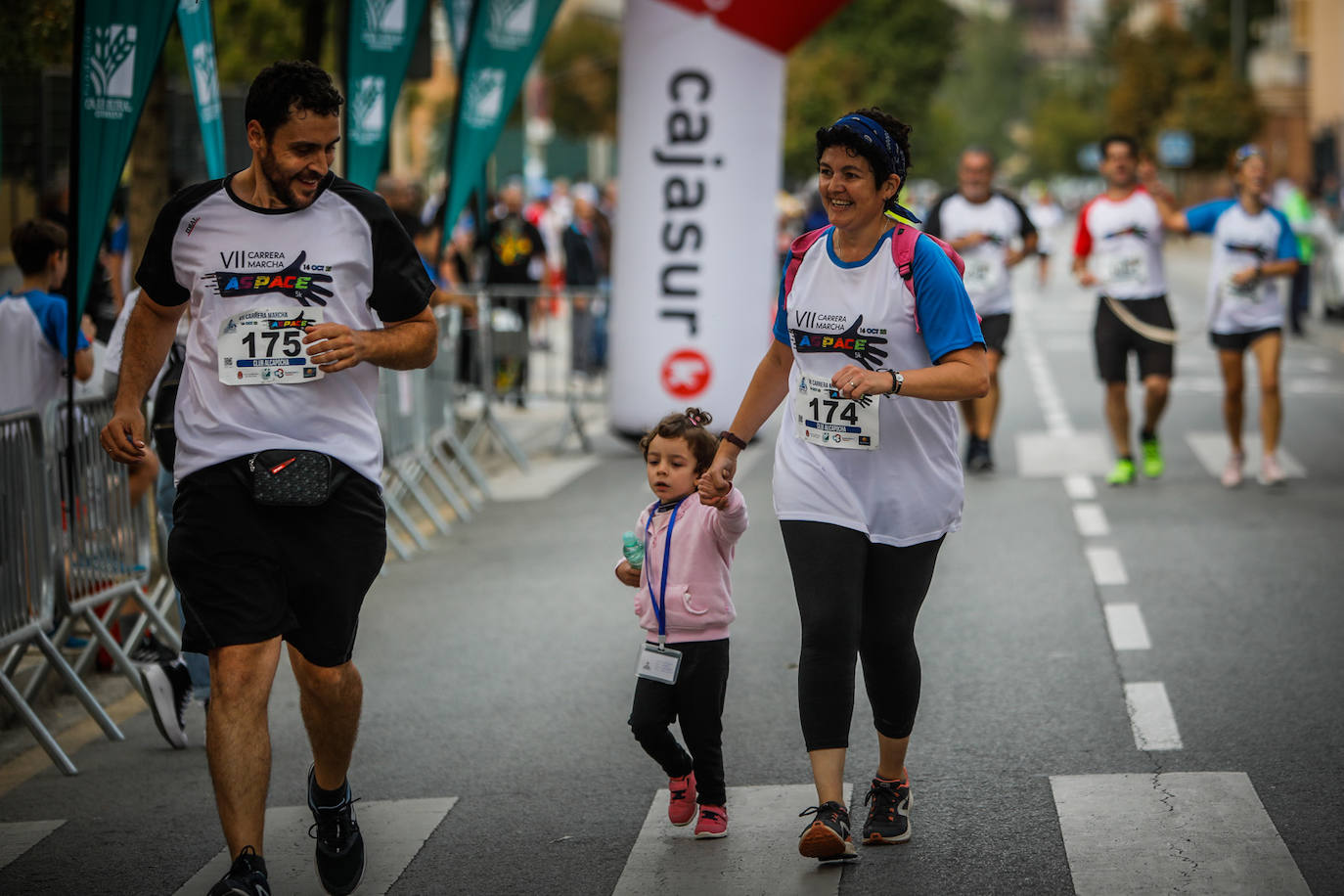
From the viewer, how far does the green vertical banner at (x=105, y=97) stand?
7699mm

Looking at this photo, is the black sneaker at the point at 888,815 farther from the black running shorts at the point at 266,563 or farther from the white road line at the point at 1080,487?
the white road line at the point at 1080,487

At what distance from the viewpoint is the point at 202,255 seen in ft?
15.8

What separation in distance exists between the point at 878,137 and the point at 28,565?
3.52 m

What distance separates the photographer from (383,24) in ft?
34.6

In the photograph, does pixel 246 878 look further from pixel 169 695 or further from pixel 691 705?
pixel 169 695

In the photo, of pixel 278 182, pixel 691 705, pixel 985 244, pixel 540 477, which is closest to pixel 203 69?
pixel 278 182

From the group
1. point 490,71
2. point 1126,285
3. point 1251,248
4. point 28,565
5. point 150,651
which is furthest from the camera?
point 490,71

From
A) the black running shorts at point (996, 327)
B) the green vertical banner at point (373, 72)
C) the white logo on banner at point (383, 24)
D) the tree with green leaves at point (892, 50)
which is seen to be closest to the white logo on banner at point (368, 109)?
the green vertical banner at point (373, 72)

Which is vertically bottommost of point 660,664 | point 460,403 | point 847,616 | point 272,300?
point 660,664

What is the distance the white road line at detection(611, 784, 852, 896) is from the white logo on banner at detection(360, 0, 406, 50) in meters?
5.99

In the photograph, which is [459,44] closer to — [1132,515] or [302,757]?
[1132,515]

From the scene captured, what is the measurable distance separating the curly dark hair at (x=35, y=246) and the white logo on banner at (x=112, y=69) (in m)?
0.54

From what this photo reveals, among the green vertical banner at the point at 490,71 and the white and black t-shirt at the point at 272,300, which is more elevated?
the green vertical banner at the point at 490,71

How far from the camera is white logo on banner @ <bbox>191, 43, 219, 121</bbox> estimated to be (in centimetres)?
866
